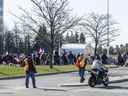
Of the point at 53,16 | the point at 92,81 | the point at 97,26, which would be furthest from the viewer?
the point at 97,26

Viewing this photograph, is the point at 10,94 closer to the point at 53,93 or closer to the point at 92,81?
the point at 53,93

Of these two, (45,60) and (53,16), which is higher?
(53,16)

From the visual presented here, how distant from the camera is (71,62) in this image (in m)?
59.6

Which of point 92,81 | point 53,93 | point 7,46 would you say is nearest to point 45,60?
point 92,81

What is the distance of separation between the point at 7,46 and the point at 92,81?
311 feet

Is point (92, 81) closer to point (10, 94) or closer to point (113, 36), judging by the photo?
point (10, 94)

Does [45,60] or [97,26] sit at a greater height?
[97,26]

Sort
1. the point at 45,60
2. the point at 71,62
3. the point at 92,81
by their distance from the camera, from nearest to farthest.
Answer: the point at 92,81
the point at 45,60
the point at 71,62

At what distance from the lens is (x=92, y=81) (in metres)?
25.9

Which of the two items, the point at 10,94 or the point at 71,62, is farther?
the point at 71,62

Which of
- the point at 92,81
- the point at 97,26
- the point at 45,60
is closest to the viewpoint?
the point at 92,81

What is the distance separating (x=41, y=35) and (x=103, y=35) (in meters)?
43.3

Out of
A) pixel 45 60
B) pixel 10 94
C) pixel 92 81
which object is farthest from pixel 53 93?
pixel 45 60

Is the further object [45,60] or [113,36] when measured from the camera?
[113,36]
